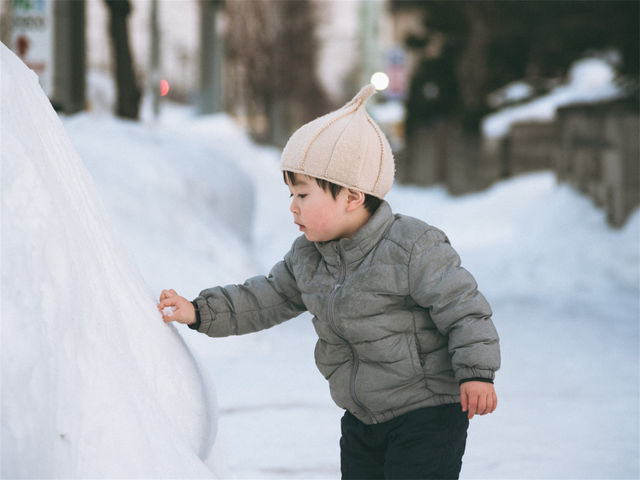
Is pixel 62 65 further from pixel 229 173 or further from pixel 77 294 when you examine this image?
pixel 77 294

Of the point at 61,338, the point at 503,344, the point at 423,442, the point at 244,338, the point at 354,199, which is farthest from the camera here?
the point at 503,344

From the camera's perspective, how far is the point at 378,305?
246 centimetres

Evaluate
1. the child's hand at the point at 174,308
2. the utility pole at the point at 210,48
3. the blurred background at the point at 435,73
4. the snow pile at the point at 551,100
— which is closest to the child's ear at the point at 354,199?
the child's hand at the point at 174,308

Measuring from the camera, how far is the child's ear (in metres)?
2.55

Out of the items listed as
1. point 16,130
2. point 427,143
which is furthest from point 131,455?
point 427,143

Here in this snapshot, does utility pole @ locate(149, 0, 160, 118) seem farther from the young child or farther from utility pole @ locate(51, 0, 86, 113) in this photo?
the young child

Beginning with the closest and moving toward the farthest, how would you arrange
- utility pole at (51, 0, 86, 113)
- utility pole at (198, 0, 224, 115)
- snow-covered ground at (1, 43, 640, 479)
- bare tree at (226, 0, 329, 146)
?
snow-covered ground at (1, 43, 640, 479), utility pole at (51, 0, 86, 113), utility pole at (198, 0, 224, 115), bare tree at (226, 0, 329, 146)

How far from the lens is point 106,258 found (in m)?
2.16

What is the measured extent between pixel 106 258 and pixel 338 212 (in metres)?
0.67

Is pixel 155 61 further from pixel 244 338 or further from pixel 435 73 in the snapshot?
pixel 435 73

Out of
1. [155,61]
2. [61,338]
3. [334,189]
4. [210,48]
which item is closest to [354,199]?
[334,189]

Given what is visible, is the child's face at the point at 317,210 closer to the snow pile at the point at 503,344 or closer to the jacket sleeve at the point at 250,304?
the jacket sleeve at the point at 250,304

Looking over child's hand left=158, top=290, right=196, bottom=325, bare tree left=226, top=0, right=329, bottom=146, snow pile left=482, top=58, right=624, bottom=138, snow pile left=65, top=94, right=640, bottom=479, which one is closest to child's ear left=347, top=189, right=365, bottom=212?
child's hand left=158, top=290, right=196, bottom=325

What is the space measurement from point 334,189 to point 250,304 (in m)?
0.43
